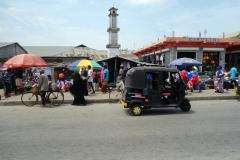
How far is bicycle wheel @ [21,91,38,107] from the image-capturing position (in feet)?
30.2

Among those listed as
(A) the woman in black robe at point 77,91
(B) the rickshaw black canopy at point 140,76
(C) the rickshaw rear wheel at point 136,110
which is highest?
(B) the rickshaw black canopy at point 140,76

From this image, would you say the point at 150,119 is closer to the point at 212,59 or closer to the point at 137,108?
the point at 137,108

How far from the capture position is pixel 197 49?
16875 millimetres

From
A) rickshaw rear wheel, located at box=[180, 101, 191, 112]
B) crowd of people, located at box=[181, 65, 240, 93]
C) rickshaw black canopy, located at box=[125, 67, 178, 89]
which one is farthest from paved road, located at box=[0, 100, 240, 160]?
crowd of people, located at box=[181, 65, 240, 93]

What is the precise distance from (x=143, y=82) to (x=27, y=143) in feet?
14.3

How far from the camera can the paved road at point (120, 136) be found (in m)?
3.87

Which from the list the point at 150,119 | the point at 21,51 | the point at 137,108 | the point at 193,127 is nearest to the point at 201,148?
the point at 193,127

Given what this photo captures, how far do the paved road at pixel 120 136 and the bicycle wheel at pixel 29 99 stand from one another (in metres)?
2.01

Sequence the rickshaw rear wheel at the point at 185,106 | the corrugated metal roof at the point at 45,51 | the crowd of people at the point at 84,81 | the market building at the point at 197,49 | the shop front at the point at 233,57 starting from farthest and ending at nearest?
the corrugated metal roof at the point at 45,51, the shop front at the point at 233,57, the market building at the point at 197,49, the crowd of people at the point at 84,81, the rickshaw rear wheel at the point at 185,106

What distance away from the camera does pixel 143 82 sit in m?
7.04

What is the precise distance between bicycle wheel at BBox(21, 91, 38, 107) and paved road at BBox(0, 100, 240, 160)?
2.01 m

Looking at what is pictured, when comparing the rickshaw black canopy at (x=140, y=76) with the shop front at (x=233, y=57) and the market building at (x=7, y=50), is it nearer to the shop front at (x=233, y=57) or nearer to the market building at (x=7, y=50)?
the shop front at (x=233, y=57)

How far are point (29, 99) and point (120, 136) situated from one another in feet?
21.3

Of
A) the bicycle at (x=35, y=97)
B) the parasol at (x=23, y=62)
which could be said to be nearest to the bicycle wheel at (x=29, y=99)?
the bicycle at (x=35, y=97)
